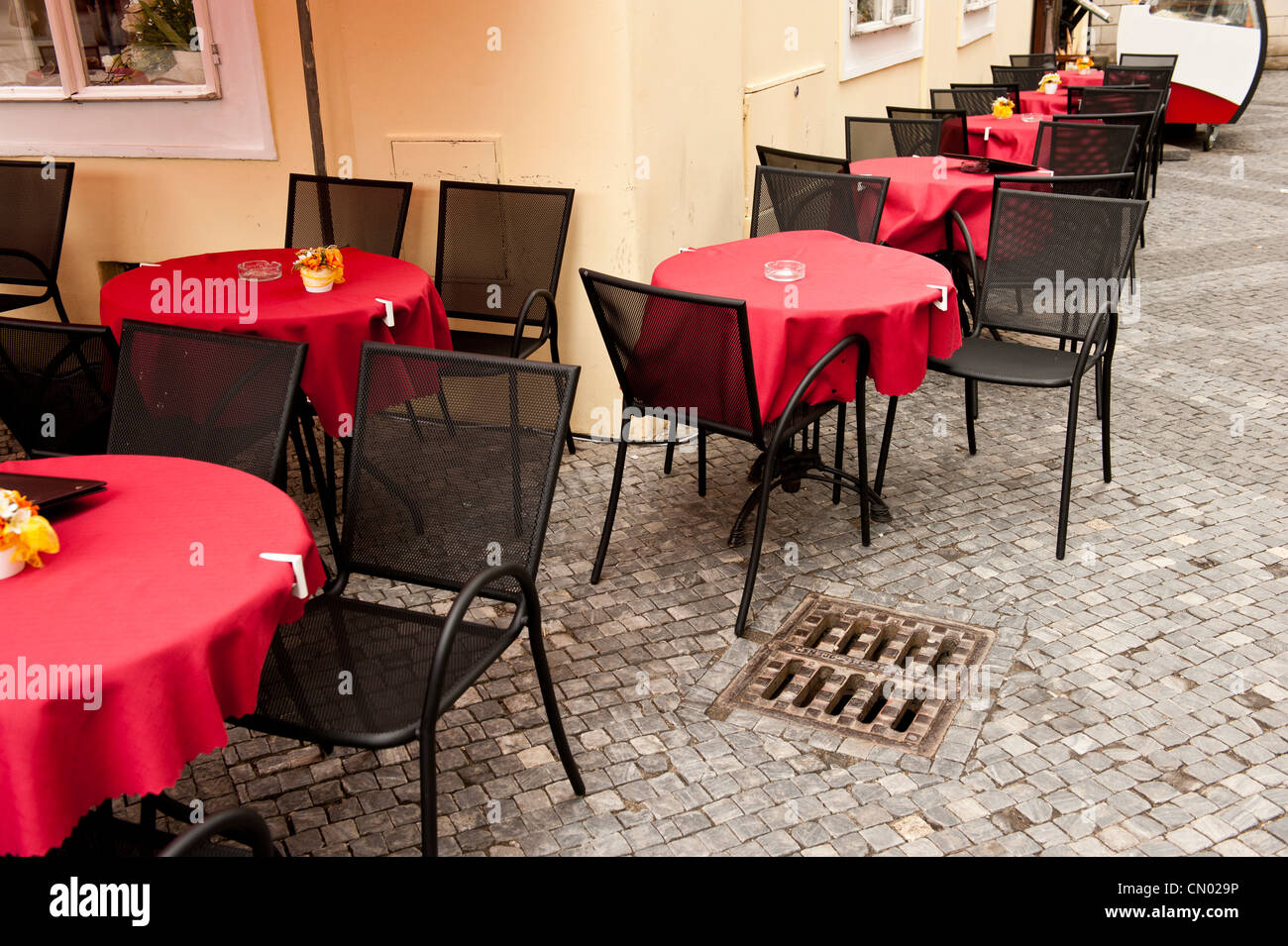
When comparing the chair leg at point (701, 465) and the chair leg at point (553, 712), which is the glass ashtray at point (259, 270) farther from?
the chair leg at point (553, 712)

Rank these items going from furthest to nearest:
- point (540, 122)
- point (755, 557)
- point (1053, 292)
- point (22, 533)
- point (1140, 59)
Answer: point (1140, 59) → point (540, 122) → point (1053, 292) → point (755, 557) → point (22, 533)

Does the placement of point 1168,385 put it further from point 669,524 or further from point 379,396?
point 379,396

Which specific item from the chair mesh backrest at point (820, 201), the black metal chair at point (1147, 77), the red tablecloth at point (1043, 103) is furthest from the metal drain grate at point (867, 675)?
the black metal chair at point (1147, 77)

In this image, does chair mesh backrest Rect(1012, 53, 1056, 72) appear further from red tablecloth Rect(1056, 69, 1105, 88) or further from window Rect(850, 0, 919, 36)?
window Rect(850, 0, 919, 36)

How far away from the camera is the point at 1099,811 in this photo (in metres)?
2.96

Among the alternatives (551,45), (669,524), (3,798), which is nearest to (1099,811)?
(669,524)

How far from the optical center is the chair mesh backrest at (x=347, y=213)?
553cm

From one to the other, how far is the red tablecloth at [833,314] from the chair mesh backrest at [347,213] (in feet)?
5.43

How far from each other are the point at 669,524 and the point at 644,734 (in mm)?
1445

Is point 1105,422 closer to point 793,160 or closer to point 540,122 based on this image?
point 793,160

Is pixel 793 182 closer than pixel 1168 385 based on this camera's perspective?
Yes

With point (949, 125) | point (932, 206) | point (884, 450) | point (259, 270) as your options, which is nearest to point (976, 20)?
point (949, 125)

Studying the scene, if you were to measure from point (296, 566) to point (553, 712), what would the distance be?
91 centimetres

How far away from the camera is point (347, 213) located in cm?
564
